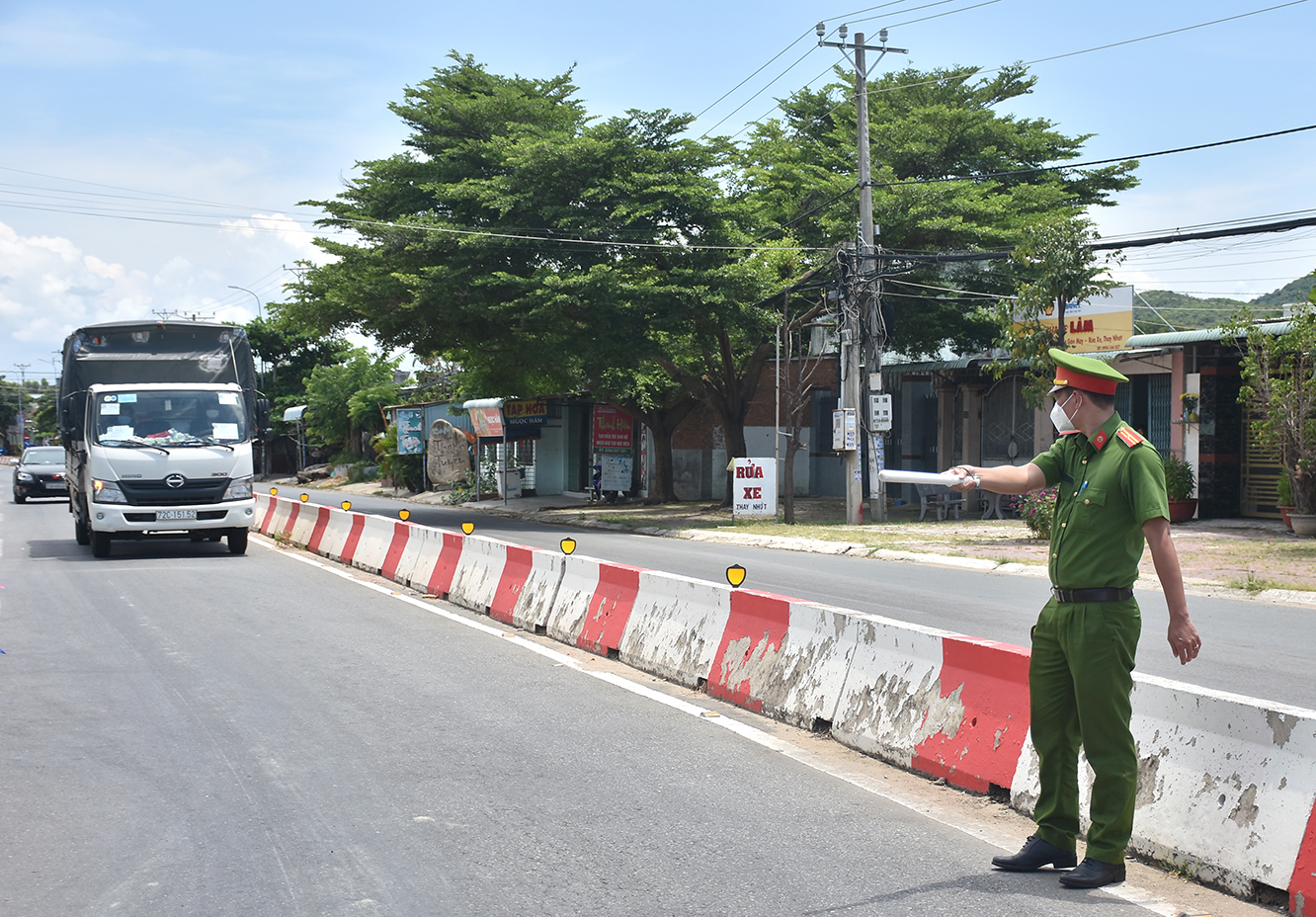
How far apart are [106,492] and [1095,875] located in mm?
14956

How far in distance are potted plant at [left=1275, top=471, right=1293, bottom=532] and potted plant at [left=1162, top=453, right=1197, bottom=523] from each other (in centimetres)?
156

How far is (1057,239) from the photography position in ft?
65.7

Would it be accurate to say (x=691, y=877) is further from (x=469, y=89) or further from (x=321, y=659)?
(x=469, y=89)

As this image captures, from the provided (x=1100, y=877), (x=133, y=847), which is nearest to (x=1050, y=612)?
(x=1100, y=877)

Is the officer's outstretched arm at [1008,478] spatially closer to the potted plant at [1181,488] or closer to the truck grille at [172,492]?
the truck grille at [172,492]

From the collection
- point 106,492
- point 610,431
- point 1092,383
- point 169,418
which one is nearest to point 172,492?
point 106,492

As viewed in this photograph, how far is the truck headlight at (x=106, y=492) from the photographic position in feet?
52.3

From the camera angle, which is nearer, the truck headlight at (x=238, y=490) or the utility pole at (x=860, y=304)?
the truck headlight at (x=238, y=490)

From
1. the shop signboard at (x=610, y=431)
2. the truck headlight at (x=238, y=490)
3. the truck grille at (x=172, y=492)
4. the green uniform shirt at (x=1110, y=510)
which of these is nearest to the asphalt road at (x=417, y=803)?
the green uniform shirt at (x=1110, y=510)

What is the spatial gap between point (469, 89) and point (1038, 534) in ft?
63.7

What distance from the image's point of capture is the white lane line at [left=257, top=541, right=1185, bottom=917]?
435 centimetres

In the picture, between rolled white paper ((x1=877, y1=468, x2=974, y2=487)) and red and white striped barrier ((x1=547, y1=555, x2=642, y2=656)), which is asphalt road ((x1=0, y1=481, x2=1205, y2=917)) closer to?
red and white striped barrier ((x1=547, y1=555, x2=642, y2=656))

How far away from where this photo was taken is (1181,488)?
73.3 ft

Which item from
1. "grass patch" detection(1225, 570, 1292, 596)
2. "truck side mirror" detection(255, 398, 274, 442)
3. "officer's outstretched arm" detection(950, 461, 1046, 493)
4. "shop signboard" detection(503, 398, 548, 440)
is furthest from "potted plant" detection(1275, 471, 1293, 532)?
"shop signboard" detection(503, 398, 548, 440)
